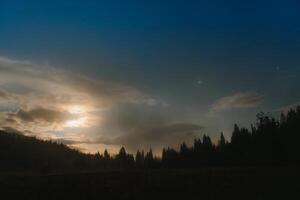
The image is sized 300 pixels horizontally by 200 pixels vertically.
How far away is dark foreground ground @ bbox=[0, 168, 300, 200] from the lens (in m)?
41.8

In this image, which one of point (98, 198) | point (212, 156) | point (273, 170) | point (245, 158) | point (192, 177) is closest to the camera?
point (98, 198)

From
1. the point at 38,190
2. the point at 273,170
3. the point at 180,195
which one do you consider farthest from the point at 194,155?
the point at 38,190

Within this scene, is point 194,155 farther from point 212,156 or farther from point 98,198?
point 98,198

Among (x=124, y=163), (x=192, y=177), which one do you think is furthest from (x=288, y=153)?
(x=124, y=163)

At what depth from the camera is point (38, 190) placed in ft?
142

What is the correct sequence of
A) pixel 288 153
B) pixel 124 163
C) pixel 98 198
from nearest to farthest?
1. pixel 98 198
2. pixel 288 153
3. pixel 124 163

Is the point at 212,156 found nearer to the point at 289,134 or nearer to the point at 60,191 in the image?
the point at 289,134

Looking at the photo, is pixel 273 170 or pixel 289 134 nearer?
pixel 273 170

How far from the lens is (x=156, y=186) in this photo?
44594 millimetres

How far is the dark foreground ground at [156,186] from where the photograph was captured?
137ft

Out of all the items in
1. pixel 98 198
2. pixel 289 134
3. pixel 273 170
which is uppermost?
pixel 289 134

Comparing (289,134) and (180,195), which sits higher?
(289,134)

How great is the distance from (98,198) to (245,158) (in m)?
44.2

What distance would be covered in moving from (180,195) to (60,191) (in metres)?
17.7
